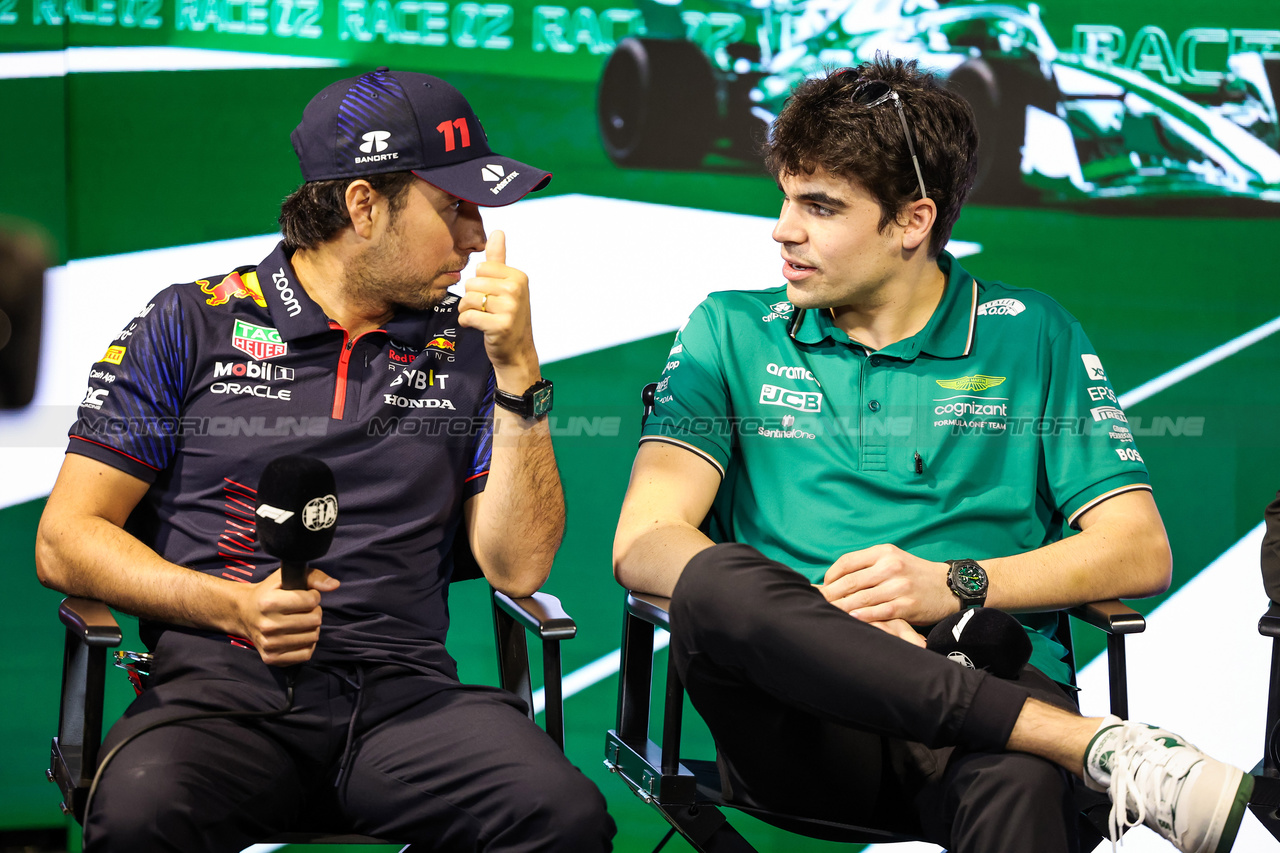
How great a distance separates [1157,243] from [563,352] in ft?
4.70

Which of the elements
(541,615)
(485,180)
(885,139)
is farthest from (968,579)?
(485,180)

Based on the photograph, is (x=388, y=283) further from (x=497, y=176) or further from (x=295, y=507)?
(x=295, y=507)

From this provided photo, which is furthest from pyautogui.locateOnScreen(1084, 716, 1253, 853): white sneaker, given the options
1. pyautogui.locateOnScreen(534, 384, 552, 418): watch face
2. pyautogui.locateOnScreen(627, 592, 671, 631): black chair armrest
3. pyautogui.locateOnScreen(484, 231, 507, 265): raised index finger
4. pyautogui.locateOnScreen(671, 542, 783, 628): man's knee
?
pyautogui.locateOnScreen(484, 231, 507, 265): raised index finger

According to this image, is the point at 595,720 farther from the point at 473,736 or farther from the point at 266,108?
the point at 266,108

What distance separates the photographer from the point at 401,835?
5.50 feet

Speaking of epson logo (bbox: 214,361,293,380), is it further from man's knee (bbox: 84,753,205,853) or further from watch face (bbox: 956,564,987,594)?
watch face (bbox: 956,564,987,594)

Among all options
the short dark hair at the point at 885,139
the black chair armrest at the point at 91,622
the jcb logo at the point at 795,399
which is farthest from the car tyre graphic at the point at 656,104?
the black chair armrest at the point at 91,622

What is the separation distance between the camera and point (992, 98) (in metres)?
2.80

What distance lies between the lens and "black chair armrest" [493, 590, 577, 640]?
5.78 ft

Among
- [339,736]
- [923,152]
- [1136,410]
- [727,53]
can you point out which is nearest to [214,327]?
[339,736]

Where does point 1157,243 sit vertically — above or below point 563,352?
above

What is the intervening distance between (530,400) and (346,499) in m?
0.33

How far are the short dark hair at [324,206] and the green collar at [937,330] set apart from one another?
718 mm

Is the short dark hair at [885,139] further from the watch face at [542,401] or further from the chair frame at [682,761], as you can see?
the chair frame at [682,761]
